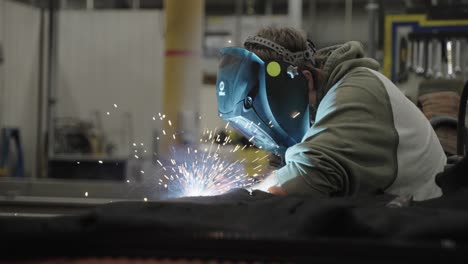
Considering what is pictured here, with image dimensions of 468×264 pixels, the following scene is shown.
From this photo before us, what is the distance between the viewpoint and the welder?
164 cm

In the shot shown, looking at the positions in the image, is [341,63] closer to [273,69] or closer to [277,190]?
[273,69]

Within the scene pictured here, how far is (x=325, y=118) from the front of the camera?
1.69 meters

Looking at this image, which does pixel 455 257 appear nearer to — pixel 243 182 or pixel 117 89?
pixel 243 182

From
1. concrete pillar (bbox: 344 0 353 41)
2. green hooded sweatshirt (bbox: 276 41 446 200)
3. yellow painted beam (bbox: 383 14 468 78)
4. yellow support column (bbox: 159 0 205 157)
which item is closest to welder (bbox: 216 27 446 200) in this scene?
green hooded sweatshirt (bbox: 276 41 446 200)

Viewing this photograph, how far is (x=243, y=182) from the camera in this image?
2178 mm

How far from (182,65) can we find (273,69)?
4.02 metres

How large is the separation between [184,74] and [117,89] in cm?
342

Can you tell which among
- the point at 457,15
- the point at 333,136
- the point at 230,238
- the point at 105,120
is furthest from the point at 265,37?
the point at 105,120

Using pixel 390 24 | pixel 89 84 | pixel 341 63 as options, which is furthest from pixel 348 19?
pixel 341 63

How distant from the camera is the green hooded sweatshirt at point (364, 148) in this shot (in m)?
1.63

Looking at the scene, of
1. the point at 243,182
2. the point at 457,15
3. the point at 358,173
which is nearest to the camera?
the point at 358,173

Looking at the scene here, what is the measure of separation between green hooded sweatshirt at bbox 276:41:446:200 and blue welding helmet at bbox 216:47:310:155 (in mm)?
119

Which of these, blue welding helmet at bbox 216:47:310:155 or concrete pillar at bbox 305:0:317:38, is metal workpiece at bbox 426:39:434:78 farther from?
concrete pillar at bbox 305:0:317:38

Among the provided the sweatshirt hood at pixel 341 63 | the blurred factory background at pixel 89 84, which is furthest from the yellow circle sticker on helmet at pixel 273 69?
the blurred factory background at pixel 89 84
